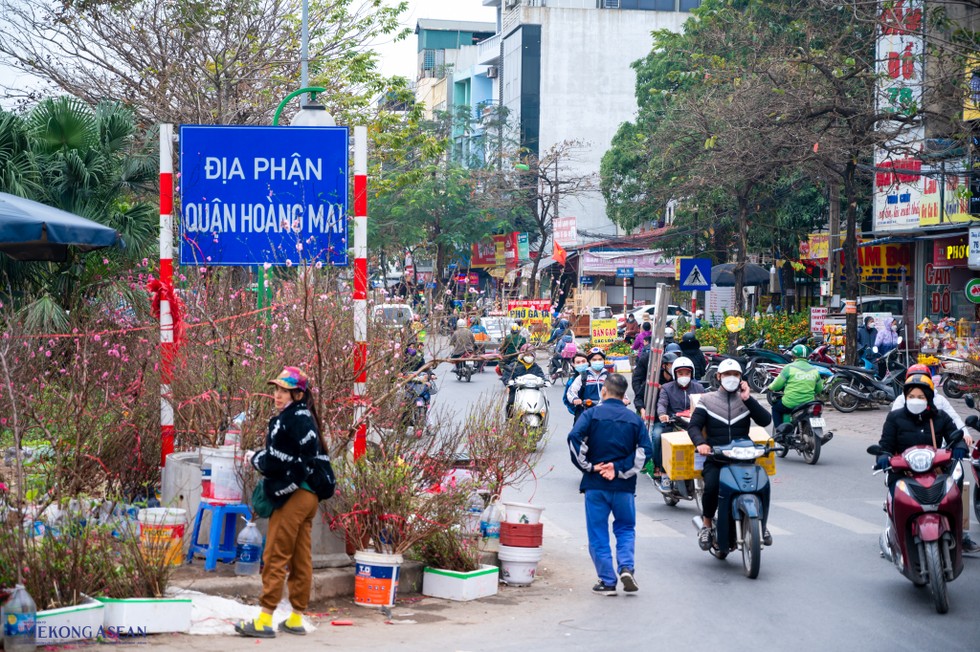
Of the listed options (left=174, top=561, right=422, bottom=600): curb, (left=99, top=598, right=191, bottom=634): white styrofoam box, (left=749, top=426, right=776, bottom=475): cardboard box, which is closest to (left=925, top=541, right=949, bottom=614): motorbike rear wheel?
(left=749, top=426, right=776, bottom=475): cardboard box

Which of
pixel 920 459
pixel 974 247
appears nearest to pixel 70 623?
pixel 920 459

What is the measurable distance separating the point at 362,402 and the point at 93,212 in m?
8.49

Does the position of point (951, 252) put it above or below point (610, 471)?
above

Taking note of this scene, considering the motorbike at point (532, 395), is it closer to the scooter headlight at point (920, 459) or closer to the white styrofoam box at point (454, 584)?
the white styrofoam box at point (454, 584)

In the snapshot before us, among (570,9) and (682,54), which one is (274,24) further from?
(570,9)

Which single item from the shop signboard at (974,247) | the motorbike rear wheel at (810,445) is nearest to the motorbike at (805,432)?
the motorbike rear wheel at (810,445)

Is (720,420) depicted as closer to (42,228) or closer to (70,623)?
(70,623)

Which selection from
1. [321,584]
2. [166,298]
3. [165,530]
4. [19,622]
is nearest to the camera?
[19,622]

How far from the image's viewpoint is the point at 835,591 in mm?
9391

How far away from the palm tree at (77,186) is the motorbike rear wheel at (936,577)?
840 cm

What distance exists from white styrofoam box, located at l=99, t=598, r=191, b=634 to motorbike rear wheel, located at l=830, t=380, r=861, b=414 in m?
19.2

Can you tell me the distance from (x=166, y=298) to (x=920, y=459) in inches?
220

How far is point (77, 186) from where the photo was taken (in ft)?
51.6

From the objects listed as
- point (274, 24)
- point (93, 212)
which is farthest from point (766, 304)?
point (93, 212)
